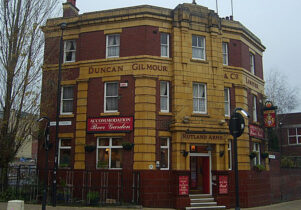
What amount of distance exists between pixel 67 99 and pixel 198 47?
9155mm

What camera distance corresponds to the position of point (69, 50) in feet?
69.1

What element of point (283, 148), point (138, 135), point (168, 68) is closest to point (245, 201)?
point (138, 135)

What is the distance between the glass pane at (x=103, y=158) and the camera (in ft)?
60.0

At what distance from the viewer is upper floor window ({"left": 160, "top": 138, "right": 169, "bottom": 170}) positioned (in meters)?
18.2

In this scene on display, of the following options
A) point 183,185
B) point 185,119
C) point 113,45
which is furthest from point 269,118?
point 113,45

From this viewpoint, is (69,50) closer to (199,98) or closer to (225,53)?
(199,98)

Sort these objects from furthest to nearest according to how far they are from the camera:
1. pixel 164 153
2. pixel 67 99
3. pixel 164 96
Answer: pixel 67 99 < pixel 164 96 < pixel 164 153

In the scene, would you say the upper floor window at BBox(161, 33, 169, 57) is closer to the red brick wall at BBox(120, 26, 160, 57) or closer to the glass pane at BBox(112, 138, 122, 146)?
the red brick wall at BBox(120, 26, 160, 57)

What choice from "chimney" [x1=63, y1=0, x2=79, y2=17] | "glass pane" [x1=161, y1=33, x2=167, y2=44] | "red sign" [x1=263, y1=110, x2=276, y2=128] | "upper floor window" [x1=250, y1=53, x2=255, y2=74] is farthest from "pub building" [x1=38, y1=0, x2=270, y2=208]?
"upper floor window" [x1=250, y1=53, x2=255, y2=74]

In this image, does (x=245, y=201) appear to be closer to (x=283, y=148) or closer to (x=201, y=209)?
(x=201, y=209)

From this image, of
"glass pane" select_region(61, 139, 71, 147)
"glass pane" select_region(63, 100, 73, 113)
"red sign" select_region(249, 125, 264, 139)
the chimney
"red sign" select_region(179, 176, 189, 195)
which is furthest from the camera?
the chimney

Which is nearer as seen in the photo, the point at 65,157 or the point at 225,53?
the point at 65,157

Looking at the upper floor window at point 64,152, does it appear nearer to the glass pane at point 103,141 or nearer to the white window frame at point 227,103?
the glass pane at point 103,141

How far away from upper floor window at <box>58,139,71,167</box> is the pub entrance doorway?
25.3 feet
